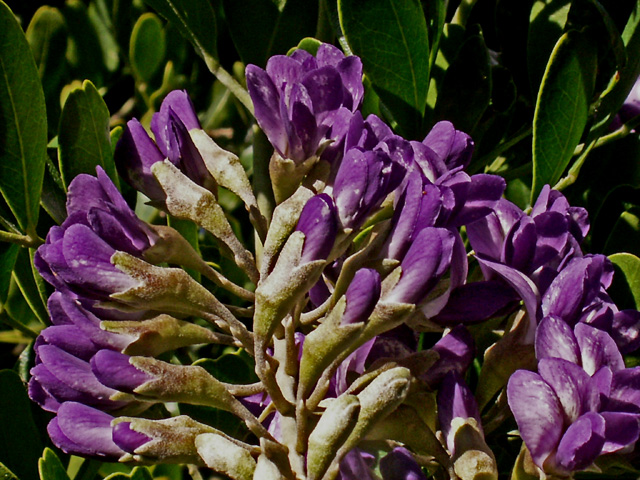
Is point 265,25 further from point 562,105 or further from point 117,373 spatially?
point 117,373

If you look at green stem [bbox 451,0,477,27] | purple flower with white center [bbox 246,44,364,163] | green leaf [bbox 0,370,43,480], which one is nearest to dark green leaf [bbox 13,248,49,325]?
green leaf [bbox 0,370,43,480]

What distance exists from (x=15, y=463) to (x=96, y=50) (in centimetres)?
119

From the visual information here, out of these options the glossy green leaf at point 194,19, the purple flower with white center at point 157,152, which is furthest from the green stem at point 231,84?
the purple flower with white center at point 157,152

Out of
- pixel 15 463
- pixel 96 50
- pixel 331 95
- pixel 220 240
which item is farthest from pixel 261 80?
pixel 96 50

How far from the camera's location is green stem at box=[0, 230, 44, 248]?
1481 mm

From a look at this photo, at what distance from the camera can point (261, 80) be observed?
1247 millimetres

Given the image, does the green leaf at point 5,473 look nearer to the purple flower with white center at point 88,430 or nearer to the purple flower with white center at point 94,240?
the purple flower with white center at point 88,430

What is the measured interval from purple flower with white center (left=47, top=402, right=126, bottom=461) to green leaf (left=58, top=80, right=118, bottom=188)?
1.48ft

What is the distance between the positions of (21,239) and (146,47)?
83 centimetres

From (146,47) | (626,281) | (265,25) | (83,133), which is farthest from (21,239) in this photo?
(626,281)

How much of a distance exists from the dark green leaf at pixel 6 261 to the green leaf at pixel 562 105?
99 centimetres

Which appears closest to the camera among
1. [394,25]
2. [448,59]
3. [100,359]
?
[100,359]

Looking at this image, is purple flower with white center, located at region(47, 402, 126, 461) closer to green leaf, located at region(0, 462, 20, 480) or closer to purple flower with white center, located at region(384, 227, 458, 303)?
green leaf, located at region(0, 462, 20, 480)

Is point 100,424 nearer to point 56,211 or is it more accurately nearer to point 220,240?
point 220,240
